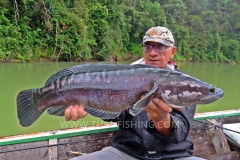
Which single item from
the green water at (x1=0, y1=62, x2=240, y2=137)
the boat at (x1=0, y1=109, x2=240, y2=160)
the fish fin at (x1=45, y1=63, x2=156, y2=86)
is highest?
the fish fin at (x1=45, y1=63, x2=156, y2=86)

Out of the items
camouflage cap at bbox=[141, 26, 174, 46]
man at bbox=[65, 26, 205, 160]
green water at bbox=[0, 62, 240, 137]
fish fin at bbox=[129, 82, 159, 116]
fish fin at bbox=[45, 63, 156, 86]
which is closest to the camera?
fish fin at bbox=[129, 82, 159, 116]

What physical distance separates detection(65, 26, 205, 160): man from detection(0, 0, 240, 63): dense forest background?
11754 mm

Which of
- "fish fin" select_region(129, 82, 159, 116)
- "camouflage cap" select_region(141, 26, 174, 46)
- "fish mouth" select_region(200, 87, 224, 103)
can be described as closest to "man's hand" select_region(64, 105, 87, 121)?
"fish fin" select_region(129, 82, 159, 116)

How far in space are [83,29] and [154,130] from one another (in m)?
14.6

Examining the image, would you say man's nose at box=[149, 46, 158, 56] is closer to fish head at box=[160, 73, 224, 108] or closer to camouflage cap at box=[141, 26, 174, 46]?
camouflage cap at box=[141, 26, 174, 46]

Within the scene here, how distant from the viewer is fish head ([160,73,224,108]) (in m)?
1.54

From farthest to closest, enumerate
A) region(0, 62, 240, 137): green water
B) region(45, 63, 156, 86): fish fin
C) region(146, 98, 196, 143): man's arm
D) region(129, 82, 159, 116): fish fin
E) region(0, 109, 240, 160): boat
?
1. region(0, 62, 240, 137): green water
2. region(0, 109, 240, 160): boat
3. region(45, 63, 156, 86): fish fin
4. region(146, 98, 196, 143): man's arm
5. region(129, 82, 159, 116): fish fin

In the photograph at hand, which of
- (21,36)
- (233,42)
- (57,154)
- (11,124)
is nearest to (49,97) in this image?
(57,154)

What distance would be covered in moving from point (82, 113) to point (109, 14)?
18977 mm

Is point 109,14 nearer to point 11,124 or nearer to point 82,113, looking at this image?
point 11,124

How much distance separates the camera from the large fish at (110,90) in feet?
5.10

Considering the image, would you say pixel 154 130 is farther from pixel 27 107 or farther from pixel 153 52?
pixel 27 107

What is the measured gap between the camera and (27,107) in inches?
67.9

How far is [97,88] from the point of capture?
65.7 inches
